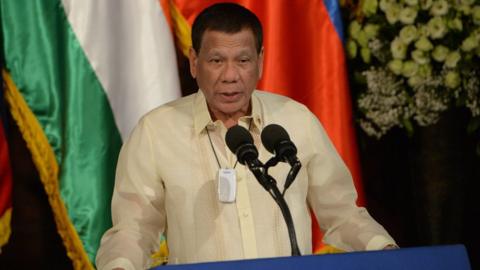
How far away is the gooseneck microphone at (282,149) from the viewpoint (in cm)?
192

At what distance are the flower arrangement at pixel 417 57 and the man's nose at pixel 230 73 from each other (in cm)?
159

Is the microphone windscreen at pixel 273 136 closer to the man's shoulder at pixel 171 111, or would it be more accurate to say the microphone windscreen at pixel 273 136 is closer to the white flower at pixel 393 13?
the man's shoulder at pixel 171 111

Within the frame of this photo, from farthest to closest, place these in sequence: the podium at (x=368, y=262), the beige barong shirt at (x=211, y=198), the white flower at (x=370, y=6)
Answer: the white flower at (x=370, y=6) → the beige barong shirt at (x=211, y=198) → the podium at (x=368, y=262)

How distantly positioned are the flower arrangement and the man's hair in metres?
1.51

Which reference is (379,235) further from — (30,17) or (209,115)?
(30,17)

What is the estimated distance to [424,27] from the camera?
386 cm

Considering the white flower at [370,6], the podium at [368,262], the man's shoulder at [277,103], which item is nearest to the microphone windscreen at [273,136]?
the podium at [368,262]

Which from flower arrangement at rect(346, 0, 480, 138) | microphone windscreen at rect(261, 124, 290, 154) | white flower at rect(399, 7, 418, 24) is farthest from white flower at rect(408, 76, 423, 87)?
microphone windscreen at rect(261, 124, 290, 154)

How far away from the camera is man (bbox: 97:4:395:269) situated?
94.3 inches

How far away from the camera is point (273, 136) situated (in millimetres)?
1960

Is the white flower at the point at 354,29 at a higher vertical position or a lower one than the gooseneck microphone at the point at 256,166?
higher

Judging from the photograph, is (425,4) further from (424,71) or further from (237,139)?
(237,139)

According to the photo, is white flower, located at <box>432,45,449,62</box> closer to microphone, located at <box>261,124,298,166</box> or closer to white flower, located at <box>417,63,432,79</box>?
white flower, located at <box>417,63,432,79</box>

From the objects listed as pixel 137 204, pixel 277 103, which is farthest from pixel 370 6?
pixel 137 204
